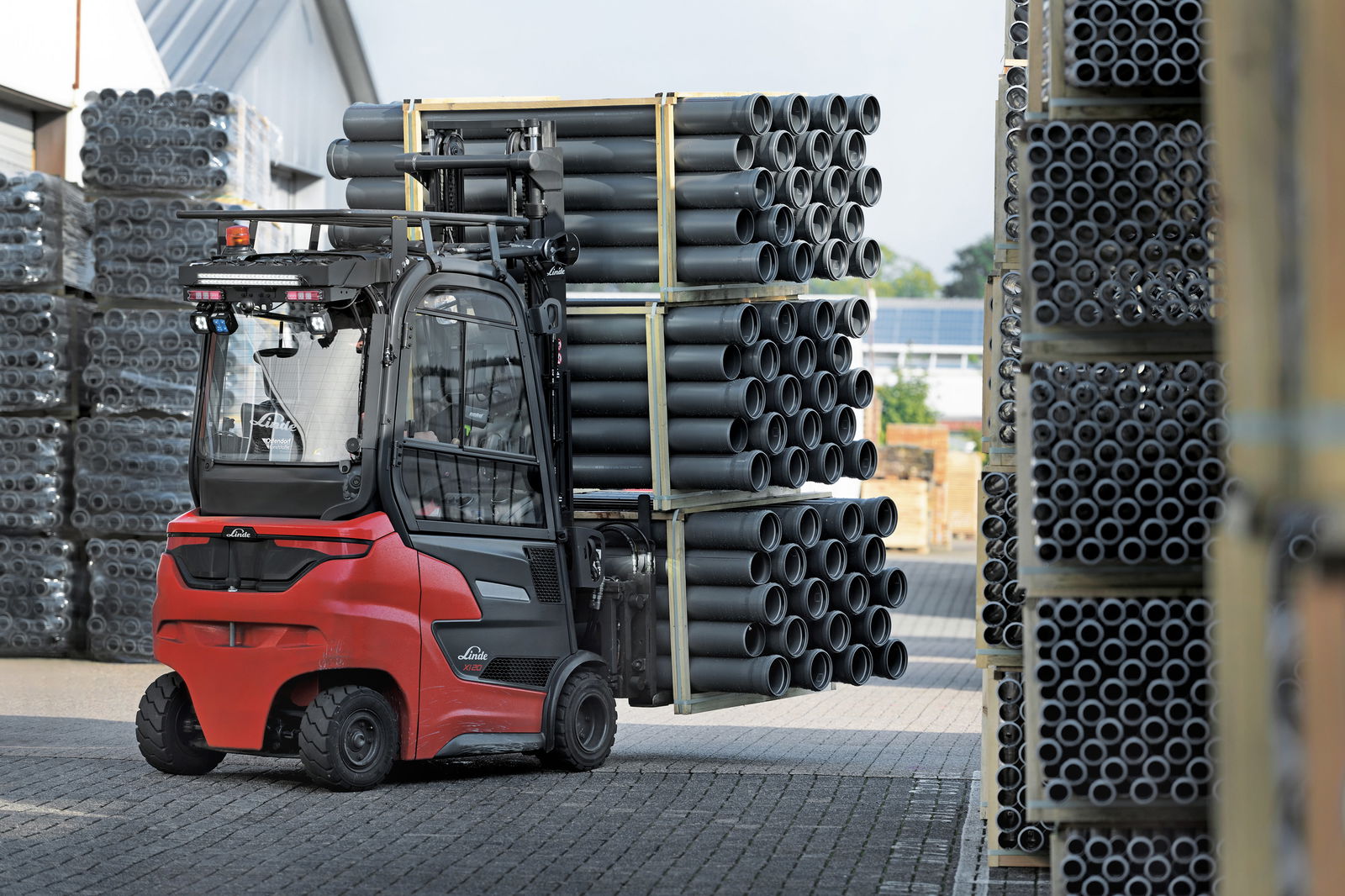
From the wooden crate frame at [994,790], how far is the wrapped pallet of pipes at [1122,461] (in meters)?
1.76

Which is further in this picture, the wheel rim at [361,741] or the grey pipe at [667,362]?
the grey pipe at [667,362]

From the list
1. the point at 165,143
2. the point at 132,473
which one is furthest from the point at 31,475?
the point at 165,143

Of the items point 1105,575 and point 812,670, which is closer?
point 1105,575

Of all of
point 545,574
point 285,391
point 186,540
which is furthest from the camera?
point 545,574

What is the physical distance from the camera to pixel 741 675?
1043cm

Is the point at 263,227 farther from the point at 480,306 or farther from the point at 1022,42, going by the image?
the point at 1022,42

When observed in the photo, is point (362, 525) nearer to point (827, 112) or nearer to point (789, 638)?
point (789, 638)

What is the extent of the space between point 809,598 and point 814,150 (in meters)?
2.67

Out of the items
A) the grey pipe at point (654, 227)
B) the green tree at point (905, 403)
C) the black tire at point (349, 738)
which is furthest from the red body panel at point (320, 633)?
the green tree at point (905, 403)

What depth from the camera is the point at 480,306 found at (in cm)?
968

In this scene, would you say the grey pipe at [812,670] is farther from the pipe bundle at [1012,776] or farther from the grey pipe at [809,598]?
the pipe bundle at [1012,776]

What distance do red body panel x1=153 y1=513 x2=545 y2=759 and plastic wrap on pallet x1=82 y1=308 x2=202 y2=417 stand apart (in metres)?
6.61

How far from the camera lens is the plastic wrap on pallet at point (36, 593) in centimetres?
1609

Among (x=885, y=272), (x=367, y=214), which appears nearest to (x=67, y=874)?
(x=367, y=214)
